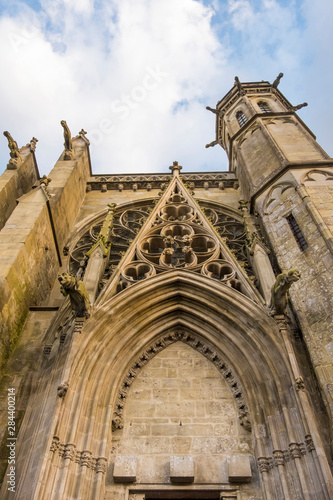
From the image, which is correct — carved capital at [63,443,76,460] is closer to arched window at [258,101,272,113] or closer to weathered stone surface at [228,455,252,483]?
weathered stone surface at [228,455,252,483]

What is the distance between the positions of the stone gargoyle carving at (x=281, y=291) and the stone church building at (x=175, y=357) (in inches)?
0.7

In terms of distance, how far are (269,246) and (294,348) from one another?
10.2ft

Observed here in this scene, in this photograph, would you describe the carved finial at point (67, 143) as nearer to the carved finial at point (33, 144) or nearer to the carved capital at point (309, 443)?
the carved finial at point (33, 144)

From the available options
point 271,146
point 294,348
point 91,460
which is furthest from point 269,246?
point 91,460

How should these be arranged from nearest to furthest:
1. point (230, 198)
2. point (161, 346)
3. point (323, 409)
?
point (323, 409) → point (161, 346) → point (230, 198)

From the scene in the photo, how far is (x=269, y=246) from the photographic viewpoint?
9.09 meters

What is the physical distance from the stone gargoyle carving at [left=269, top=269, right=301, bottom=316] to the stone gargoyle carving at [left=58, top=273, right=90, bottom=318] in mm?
2904

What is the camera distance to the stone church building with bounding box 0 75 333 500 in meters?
5.42

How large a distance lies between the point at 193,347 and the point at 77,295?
2251mm

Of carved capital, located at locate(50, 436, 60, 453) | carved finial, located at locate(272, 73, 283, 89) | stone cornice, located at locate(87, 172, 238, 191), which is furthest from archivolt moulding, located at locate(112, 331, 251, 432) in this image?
carved finial, located at locate(272, 73, 283, 89)

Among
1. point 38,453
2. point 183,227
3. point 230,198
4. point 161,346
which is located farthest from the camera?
point 230,198

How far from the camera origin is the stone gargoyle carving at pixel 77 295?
21.1 ft

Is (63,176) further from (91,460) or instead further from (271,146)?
(91,460)

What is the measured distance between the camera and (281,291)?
6.34 m
